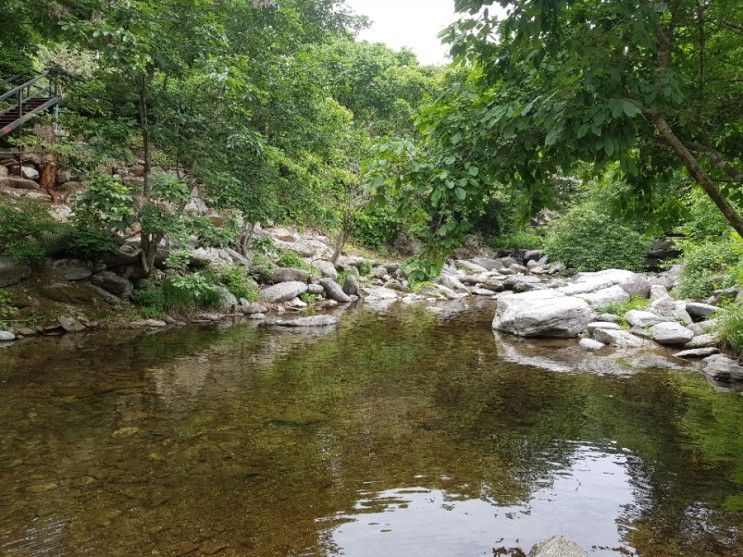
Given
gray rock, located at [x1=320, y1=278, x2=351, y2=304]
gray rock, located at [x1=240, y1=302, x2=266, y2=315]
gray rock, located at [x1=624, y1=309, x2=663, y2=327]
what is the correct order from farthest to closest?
gray rock, located at [x1=320, y1=278, x2=351, y2=304]
gray rock, located at [x1=240, y1=302, x2=266, y2=315]
gray rock, located at [x1=624, y1=309, x2=663, y2=327]

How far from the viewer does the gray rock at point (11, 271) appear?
10.7 meters

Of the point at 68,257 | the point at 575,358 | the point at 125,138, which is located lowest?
the point at 575,358

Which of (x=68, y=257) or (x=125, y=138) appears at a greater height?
(x=125, y=138)

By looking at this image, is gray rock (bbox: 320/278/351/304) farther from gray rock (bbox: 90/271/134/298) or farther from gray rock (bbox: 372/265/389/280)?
gray rock (bbox: 90/271/134/298)

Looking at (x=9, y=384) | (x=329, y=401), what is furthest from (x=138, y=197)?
(x=329, y=401)

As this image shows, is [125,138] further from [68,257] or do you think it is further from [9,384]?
[9,384]

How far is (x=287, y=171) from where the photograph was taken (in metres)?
15.3

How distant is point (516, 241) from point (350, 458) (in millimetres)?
33183

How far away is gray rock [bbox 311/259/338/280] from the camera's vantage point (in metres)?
20.7

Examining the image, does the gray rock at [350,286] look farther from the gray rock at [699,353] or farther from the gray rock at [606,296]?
the gray rock at [699,353]

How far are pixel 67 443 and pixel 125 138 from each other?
25.3 feet

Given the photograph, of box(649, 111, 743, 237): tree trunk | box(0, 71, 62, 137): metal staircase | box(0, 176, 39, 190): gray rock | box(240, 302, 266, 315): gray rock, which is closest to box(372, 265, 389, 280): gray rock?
box(240, 302, 266, 315): gray rock

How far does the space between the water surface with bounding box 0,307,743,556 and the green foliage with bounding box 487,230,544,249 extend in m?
27.4

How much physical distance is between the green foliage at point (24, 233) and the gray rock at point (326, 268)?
9988mm
